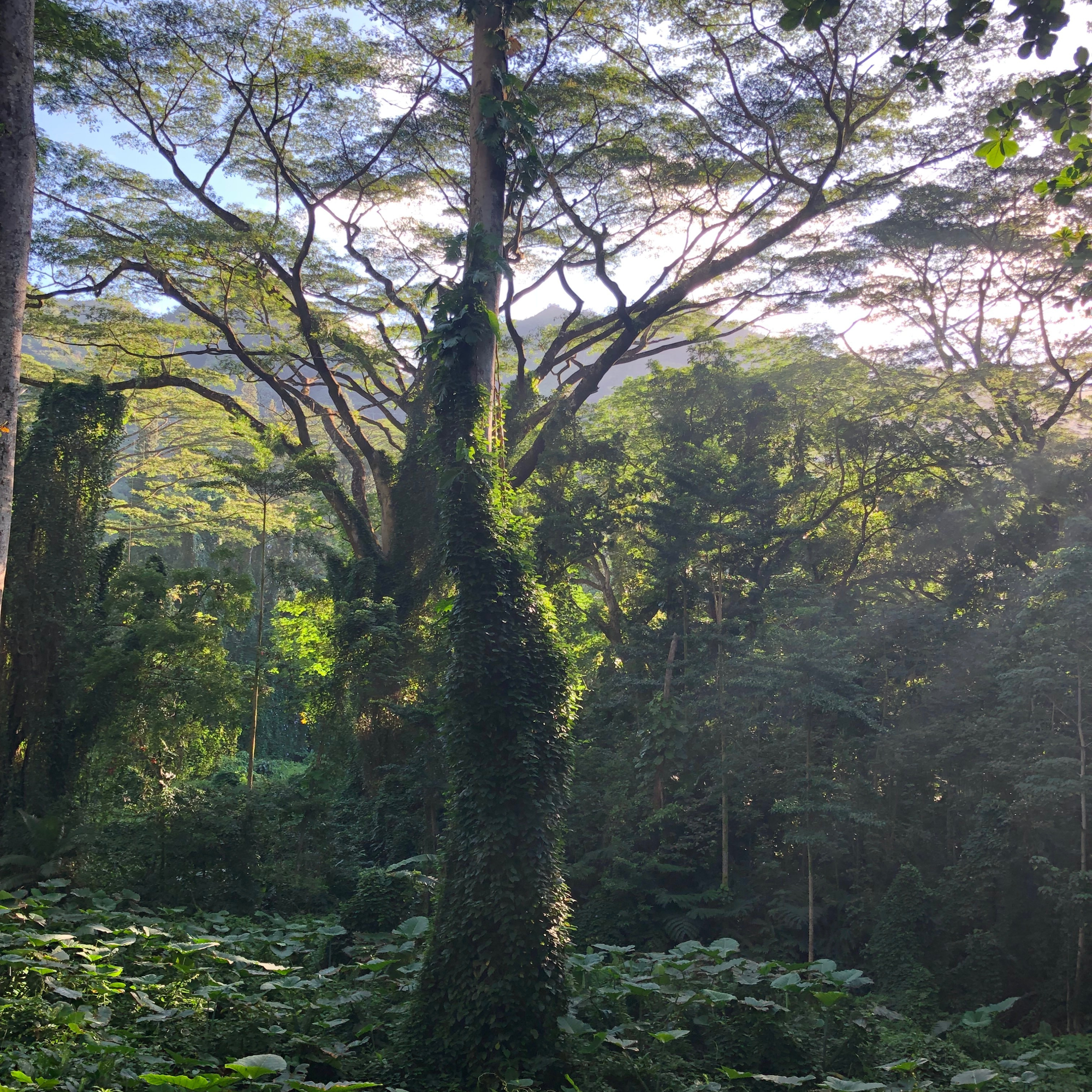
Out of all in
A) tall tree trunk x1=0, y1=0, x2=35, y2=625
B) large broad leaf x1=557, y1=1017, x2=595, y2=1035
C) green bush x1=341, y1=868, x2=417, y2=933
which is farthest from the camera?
green bush x1=341, y1=868, x2=417, y2=933

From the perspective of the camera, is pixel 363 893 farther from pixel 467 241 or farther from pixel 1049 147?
pixel 1049 147

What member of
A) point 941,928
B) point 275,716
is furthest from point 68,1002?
point 275,716

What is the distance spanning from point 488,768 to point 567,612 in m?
5.49

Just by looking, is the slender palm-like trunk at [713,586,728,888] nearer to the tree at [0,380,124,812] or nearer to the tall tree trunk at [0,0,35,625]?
the tree at [0,380,124,812]

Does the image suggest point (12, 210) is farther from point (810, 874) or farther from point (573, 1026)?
point (810, 874)

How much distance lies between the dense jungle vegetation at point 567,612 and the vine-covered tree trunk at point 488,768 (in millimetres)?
28

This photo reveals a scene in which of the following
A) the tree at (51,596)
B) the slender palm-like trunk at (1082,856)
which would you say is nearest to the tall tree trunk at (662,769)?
the slender palm-like trunk at (1082,856)

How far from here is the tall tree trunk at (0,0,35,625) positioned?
3.97 metres

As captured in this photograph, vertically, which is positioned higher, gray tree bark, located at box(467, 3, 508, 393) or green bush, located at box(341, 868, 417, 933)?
gray tree bark, located at box(467, 3, 508, 393)

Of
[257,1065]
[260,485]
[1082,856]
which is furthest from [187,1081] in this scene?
[260,485]

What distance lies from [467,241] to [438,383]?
1138 millimetres

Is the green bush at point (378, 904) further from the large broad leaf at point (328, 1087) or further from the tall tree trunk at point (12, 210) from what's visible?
the tall tree trunk at point (12, 210)

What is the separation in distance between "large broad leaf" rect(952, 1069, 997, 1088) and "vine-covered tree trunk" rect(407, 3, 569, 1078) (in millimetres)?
2002

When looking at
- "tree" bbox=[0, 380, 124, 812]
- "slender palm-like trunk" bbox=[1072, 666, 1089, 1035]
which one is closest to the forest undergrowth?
"slender palm-like trunk" bbox=[1072, 666, 1089, 1035]
